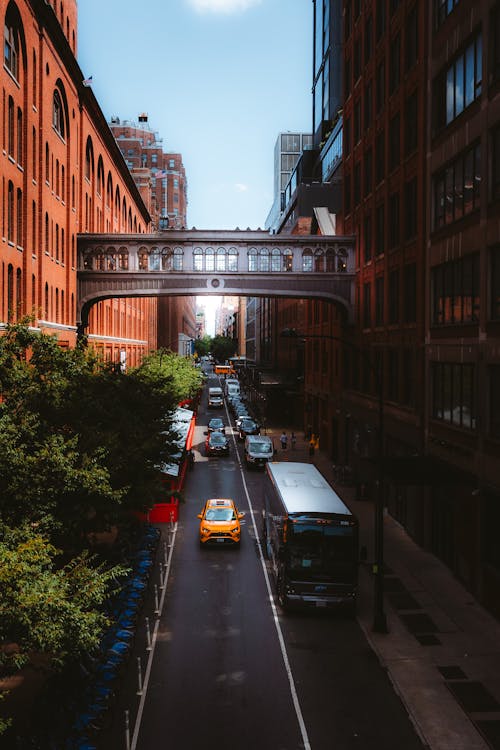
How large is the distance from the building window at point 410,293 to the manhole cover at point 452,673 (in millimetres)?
16514

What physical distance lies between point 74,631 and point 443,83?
2438cm

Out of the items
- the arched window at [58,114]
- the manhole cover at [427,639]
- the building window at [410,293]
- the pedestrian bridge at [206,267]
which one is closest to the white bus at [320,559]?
→ the manhole cover at [427,639]

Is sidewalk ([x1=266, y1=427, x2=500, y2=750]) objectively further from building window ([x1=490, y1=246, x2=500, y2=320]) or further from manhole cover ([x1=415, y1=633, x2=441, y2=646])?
building window ([x1=490, y1=246, x2=500, y2=320])

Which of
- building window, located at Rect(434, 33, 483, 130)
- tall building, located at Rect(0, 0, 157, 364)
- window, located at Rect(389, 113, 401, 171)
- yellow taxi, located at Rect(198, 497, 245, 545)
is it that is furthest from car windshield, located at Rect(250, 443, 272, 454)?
building window, located at Rect(434, 33, 483, 130)

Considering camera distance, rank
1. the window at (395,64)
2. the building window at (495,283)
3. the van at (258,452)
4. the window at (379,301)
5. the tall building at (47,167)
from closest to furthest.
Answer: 1. the building window at (495,283)
2. the tall building at (47,167)
3. the window at (395,64)
4. the window at (379,301)
5. the van at (258,452)

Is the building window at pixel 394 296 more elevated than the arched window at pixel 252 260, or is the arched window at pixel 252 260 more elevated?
the arched window at pixel 252 260

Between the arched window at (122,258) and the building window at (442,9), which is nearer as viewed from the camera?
the building window at (442,9)

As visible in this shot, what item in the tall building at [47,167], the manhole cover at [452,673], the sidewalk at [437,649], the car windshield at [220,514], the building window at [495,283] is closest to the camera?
the sidewalk at [437,649]

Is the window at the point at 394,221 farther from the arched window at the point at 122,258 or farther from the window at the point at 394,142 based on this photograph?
the arched window at the point at 122,258

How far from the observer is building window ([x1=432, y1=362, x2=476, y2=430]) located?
22.0 metres

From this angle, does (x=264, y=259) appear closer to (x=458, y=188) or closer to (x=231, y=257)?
(x=231, y=257)

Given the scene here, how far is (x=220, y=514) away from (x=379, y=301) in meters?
16.4

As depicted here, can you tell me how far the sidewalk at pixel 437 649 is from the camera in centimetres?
1308

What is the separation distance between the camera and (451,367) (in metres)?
24.0
